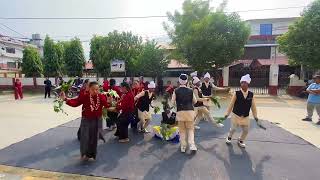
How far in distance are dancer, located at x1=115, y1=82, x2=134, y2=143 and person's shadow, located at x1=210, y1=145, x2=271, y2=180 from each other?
7.00 ft

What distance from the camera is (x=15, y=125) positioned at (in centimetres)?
936

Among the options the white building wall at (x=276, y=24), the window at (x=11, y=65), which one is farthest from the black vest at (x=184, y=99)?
the window at (x=11, y=65)

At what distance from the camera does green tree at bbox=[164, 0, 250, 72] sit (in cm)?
1753

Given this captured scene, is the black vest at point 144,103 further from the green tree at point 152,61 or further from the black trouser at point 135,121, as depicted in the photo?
the green tree at point 152,61

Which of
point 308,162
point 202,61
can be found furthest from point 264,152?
point 202,61

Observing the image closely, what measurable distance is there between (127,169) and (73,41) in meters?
24.9

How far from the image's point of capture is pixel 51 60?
27.9 m

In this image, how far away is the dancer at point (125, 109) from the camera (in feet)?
23.1

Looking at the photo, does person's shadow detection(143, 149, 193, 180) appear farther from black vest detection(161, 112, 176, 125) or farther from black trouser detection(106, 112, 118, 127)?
black trouser detection(106, 112, 118, 127)

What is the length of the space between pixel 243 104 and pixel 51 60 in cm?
2468

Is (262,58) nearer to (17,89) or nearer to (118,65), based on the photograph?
(118,65)

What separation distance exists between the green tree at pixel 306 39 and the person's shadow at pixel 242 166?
1289 centimetres

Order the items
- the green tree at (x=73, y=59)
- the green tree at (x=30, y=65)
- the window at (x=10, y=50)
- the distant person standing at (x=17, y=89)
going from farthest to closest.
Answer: the window at (x=10, y=50)
the green tree at (x=30, y=65)
the green tree at (x=73, y=59)
the distant person standing at (x=17, y=89)

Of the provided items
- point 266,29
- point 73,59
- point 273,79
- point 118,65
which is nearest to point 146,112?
point 273,79
